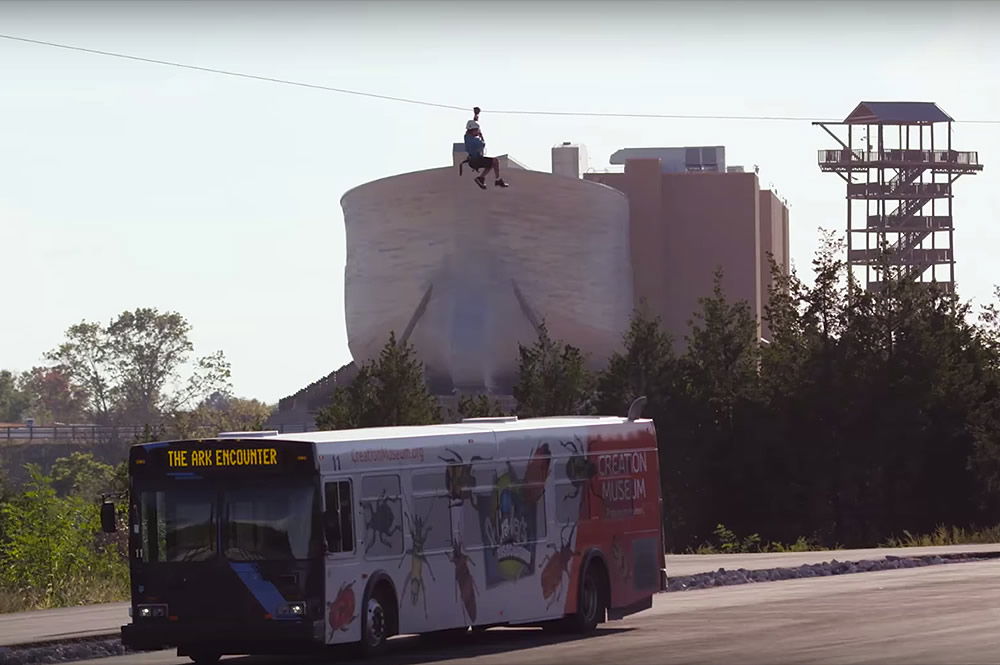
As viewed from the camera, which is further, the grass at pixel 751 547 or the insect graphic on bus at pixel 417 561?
the grass at pixel 751 547

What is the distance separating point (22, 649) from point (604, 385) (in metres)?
64.7

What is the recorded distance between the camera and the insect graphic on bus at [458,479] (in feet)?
80.0

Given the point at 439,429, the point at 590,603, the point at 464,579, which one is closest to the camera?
the point at 464,579

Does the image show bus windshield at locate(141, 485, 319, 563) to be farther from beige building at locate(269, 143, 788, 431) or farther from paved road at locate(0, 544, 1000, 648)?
beige building at locate(269, 143, 788, 431)

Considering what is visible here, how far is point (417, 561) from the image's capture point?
77.7 feet

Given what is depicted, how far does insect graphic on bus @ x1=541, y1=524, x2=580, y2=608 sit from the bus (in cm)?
2

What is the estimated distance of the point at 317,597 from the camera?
21.9 meters

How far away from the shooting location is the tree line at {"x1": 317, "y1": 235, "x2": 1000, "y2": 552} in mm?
75000

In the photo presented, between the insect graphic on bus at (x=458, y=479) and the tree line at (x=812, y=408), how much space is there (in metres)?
46.3

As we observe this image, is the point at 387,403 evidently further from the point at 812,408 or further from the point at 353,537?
the point at 353,537

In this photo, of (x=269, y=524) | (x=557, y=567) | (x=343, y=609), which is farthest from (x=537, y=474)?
(x=269, y=524)

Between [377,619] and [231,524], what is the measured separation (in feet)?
6.66

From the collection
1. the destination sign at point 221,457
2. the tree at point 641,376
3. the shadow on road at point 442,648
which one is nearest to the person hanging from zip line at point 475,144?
the shadow on road at point 442,648

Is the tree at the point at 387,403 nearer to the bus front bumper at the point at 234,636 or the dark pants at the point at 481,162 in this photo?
the dark pants at the point at 481,162
